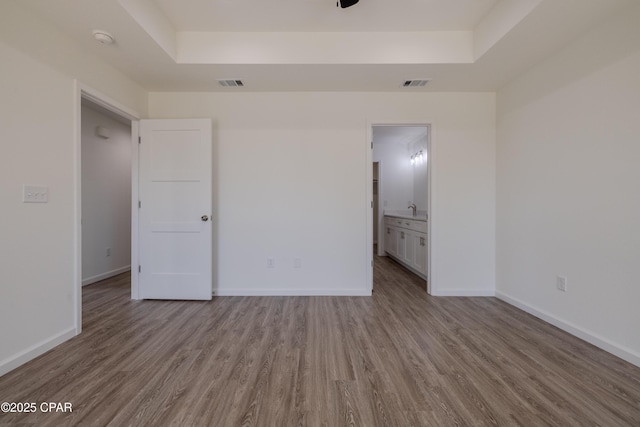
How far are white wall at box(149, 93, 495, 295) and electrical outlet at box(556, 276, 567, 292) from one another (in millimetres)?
762

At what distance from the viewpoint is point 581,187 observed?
2014mm

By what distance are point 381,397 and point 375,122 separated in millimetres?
2687

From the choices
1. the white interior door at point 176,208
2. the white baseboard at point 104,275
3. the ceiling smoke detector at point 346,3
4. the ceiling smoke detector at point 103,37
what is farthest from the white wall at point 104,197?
the ceiling smoke detector at point 346,3

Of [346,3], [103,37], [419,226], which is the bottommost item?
[419,226]

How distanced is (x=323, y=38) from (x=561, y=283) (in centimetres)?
313

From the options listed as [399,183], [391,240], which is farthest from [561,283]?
[399,183]

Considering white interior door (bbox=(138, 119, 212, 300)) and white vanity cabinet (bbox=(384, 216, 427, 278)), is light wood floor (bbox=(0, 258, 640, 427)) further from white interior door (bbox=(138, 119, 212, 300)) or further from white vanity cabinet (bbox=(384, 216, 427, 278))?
white vanity cabinet (bbox=(384, 216, 427, 278))

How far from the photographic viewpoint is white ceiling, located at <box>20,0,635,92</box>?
1865mm

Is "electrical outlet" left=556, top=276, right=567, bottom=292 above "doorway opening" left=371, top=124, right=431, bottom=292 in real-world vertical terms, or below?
below

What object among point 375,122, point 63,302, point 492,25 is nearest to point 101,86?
point 63,302

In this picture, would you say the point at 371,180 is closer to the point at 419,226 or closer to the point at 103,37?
the point at 419,226

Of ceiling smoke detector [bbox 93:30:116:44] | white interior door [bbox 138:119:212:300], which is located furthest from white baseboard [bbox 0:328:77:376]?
ceiling smoke detector [bbox 93:30:116:44]

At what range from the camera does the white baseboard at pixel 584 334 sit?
169 cm

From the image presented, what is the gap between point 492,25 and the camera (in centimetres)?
209
